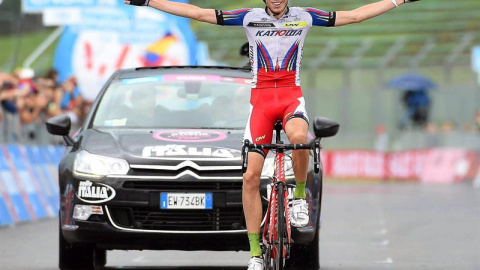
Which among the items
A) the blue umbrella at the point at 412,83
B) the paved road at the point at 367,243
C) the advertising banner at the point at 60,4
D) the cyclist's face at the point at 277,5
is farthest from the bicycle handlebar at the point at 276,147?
the blue umbrella at the point at 412,83

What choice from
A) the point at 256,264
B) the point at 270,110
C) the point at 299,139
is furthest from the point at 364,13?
the point at 256,264

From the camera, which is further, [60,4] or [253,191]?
[60,4]

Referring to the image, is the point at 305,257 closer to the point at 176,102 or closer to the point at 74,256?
the point at 176,102

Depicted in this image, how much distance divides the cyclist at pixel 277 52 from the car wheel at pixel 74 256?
2302 millimetres

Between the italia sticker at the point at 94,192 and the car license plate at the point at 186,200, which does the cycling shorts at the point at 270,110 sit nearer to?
the car license plate at the point at 186,200

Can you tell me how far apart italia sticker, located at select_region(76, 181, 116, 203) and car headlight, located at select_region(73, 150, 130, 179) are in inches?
2.7

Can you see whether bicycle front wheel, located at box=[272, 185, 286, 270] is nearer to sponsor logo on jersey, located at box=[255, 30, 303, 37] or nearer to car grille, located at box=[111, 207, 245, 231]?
sponsor logo on jersey, located at box=[255, 30, 303, 37]

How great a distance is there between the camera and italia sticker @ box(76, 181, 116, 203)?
961cm

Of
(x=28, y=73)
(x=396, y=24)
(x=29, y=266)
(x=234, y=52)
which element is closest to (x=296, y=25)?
(x=29, y=266)

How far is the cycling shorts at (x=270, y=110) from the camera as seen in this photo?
8422 millimetres

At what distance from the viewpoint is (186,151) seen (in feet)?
31.9

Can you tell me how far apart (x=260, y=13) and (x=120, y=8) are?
22.3 meters

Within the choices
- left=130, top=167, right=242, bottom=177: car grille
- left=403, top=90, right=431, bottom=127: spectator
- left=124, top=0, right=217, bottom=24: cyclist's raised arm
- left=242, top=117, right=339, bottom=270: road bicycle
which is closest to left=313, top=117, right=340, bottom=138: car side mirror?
left=130, top=167, right=242, bottom=177: car grille

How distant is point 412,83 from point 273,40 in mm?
27883
